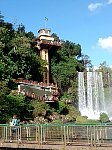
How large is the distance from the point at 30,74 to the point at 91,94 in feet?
41.7

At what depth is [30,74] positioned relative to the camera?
5384 centimetres

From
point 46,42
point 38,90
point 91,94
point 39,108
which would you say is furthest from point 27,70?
point 91,94

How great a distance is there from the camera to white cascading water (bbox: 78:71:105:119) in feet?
190

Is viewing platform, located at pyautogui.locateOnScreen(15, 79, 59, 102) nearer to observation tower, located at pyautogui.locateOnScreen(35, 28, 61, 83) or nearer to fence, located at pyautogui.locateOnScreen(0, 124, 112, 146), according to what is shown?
observation tower, located at pyautogui.locateOnScreen(35, 28, 61, 83)

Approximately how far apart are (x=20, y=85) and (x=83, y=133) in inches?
1361

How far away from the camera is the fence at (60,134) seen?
546 inches

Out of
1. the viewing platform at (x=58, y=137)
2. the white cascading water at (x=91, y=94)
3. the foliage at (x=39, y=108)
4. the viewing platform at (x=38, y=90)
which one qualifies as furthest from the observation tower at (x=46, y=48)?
the viewing platform at (x=58, y=137)

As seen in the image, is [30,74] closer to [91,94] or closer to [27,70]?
[27,70]

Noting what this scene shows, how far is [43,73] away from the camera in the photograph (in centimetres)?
5712

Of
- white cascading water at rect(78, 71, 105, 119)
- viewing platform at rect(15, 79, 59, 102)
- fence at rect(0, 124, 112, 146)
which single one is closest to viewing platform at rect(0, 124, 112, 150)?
fence at rect(0, 124, 112, 146)

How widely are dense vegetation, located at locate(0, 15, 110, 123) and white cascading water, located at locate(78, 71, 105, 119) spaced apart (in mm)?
1307

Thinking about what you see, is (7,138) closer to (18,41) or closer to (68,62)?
(18,41)

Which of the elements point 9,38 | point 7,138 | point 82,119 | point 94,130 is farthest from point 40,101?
point 94,130

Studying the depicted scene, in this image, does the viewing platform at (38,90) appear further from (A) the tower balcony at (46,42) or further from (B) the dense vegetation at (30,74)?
(A) the tower balcony at (46,42)
